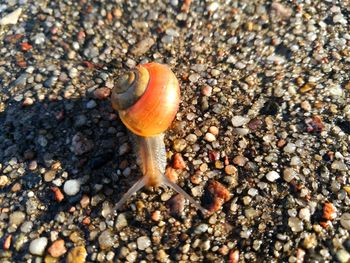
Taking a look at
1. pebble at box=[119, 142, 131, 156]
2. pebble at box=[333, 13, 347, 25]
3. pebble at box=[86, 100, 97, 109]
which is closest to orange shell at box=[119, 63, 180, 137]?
pebble at box=[119, 142, 131, 156]

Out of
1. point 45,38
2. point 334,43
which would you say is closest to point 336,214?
point 334,43

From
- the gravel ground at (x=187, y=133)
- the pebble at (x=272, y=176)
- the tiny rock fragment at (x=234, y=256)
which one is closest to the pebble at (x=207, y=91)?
the gravel ground at (x=187, y=133)

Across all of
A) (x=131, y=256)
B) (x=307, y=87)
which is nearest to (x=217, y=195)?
(x=131, y=256)

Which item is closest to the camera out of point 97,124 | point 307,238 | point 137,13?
point 307,238

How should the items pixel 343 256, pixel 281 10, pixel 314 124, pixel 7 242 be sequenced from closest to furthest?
pixel 343 256, pixel 7 242, pixel 314 124, pixel 281 10

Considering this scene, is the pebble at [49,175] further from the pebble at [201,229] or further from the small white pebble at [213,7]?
the small white pebble at [213,7]

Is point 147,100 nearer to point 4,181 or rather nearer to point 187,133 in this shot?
point 187,133

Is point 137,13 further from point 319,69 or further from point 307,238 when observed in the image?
point 307,238
